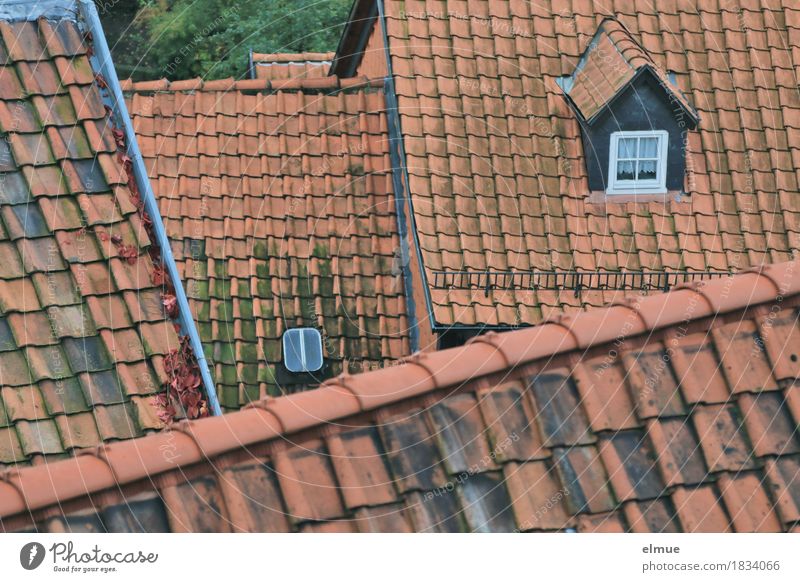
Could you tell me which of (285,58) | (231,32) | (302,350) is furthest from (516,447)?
(231,32)

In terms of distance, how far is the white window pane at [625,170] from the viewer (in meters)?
12.8

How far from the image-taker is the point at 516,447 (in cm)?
588

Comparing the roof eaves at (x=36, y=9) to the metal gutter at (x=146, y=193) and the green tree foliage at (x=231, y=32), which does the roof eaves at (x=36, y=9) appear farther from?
the green tree foliage at (x=231, y=32)

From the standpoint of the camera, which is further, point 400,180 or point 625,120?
point 400,180

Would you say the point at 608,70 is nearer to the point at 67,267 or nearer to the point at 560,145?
the point at 560,145

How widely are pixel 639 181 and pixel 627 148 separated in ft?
1.22

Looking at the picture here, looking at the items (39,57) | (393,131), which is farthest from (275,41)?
(39,57)

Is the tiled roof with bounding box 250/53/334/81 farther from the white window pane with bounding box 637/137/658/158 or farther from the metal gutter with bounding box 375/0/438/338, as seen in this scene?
the white window pane with bounding box 637/137/658/158

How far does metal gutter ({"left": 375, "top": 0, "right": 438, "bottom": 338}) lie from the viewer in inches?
484

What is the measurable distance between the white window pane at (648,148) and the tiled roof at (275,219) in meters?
2.77

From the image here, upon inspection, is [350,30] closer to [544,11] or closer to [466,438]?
[544,11]

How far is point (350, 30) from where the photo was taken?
1532cm
